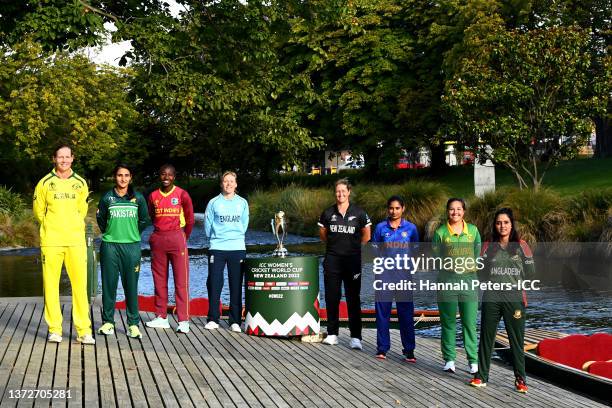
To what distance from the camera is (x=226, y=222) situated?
40.3 feet

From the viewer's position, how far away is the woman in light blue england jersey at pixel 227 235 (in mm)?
12258

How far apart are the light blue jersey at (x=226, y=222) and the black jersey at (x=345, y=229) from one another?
122 cm

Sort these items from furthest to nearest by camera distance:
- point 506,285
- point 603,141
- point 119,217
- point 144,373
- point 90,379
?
point 603,141 < point 119,217 < point 506,285 < point 144,373 < point 90,379

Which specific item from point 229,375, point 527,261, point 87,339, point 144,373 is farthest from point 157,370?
point 527,261

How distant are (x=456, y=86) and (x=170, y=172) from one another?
29.8m

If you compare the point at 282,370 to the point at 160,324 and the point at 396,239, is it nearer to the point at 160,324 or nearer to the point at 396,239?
the point at 396,239

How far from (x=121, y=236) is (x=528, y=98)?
2786 cm

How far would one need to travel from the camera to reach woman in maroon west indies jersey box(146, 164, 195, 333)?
11.8 metres

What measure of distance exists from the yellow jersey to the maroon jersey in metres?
1.43

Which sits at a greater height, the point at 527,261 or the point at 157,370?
the point at 527,261

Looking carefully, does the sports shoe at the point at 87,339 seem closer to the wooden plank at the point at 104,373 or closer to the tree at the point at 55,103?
the wooden plank at the point at 104,373

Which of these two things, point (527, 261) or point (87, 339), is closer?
point (527, 261)

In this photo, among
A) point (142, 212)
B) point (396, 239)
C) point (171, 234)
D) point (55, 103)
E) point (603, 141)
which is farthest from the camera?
point (55, 103)

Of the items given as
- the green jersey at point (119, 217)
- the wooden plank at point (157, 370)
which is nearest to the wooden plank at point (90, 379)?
the wooden plank at point (157, 370)
